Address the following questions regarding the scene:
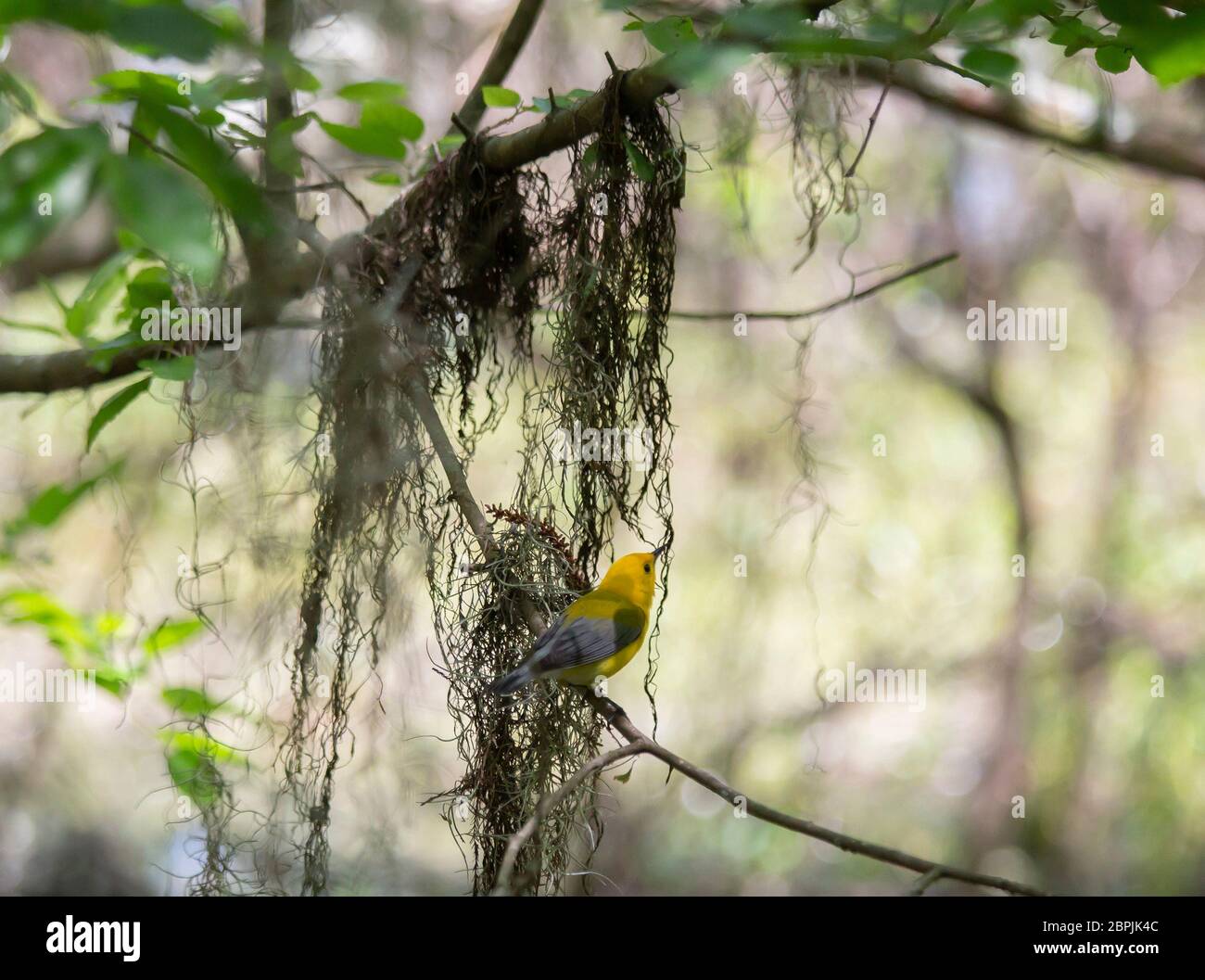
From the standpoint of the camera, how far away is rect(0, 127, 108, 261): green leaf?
0.97 metres

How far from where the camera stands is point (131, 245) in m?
2.61

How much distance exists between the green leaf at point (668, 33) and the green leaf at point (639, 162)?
16.4 inches

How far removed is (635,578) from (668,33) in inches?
56.7

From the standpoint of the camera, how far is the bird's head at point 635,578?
2746mm

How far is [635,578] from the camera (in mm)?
2805

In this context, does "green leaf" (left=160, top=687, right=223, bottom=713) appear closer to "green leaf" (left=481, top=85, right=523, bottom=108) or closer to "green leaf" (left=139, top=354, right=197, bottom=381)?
"green leaf" (left=139, top=354, right=197, bottom=381)

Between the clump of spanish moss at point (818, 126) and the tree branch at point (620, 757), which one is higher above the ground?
the clump of spanish moss at point (818, 126)

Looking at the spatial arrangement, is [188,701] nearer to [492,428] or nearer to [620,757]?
[492,428]

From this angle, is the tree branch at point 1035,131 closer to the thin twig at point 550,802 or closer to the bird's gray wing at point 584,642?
the bird's gray wing at point 584,642

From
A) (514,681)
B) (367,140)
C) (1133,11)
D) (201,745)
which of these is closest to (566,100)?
(367,140)

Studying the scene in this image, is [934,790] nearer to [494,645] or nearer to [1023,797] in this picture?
[1023,797]

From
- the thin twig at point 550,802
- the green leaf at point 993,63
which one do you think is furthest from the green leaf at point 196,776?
the green leaf at point 993,63
